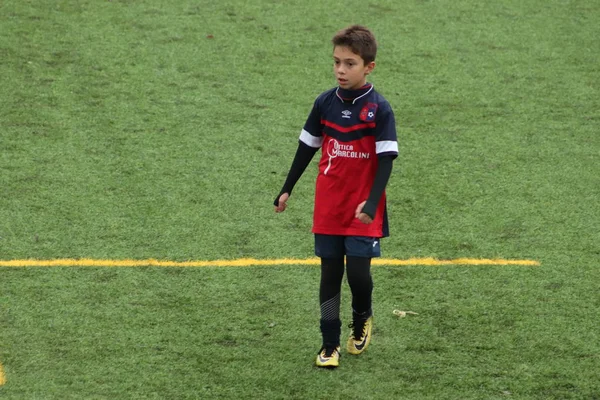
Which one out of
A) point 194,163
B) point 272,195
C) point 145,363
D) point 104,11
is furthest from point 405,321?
point 104,11

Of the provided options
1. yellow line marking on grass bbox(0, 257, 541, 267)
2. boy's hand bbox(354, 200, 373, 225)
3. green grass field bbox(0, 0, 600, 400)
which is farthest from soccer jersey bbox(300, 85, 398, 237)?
yellow line marking on grass bbox(0, 257, 541, 267)

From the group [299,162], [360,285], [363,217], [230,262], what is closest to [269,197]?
[230,262]

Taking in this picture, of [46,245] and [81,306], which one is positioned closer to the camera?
[81,306]

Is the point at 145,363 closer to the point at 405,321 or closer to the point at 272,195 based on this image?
the point at 405,321

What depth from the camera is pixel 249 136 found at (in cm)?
887

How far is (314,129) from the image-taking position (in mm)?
5531

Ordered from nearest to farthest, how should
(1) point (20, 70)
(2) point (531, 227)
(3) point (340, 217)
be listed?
(3) point (340, 217) → (2) point (531, 227) → (1) point (20, 70)

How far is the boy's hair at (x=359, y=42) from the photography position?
5320mm

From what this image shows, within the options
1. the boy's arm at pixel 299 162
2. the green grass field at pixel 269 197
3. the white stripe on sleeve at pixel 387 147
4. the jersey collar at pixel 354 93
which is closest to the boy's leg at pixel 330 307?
the green grass field at pixel 269 197

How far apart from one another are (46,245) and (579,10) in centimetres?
702

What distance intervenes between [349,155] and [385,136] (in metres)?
0.22

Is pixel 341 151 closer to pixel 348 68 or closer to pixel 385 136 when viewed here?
pixel 385 136

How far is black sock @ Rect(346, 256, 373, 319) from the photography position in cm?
545

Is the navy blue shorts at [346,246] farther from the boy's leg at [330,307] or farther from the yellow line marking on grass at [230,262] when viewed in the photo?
the yellow line marking on grass at [230,262]
